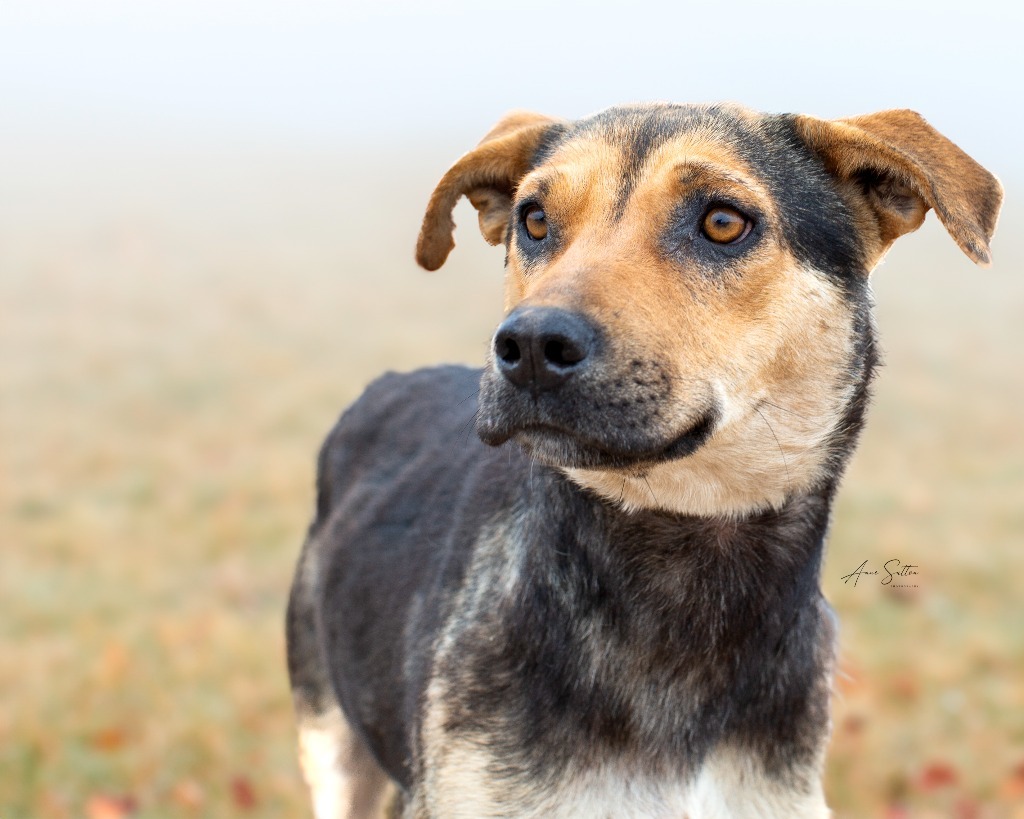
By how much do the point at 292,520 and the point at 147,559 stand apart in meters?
1.44

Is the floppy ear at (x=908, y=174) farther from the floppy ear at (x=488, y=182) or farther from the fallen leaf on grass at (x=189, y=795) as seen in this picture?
the fallen leaf on grass at (x=189, y=795)

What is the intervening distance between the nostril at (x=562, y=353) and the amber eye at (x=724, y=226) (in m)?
0.77

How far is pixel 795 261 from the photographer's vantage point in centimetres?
336

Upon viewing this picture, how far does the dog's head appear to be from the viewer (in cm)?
290

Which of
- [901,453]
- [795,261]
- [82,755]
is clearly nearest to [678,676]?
[795,261]

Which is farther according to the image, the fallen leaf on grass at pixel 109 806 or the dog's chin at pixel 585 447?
the fallen leaf on grass at pixel 109 806

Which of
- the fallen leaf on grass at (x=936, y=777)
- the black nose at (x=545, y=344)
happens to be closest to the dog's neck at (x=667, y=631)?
the black nose at (x=545, y=344)

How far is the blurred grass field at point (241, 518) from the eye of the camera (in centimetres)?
638

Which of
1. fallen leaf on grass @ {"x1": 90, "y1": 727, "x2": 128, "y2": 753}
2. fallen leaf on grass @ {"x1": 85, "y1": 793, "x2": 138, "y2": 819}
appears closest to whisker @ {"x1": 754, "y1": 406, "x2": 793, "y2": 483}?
fallen leaf on grass @ {"x1": 85, "y1": 793, "x2": 138, "y2": 819}

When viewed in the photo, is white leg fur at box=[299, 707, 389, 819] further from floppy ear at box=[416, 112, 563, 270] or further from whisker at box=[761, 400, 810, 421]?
whisker at box=[761, 400, 810, 421]

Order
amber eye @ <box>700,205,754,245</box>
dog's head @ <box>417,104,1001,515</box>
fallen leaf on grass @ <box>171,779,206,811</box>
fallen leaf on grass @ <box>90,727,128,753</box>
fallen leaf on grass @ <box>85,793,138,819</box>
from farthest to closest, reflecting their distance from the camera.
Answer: fallen leaf on grass @ <box>90,727,128,753</box>, fallen leaf on grass @ <box>171,779,206,811</box>, fallen leaf on grass @ <box>85,793,138,819</box>, amber eye @ <box>700,205,754,245</box>, dog's head @ <box>417,104,1001,515</box>

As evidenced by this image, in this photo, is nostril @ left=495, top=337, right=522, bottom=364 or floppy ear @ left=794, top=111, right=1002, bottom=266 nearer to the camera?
nostril @ left=495, top=337, right=522, bottom=364

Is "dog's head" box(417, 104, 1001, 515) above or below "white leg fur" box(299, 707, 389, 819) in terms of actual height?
above

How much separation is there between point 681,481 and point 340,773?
102 inches
